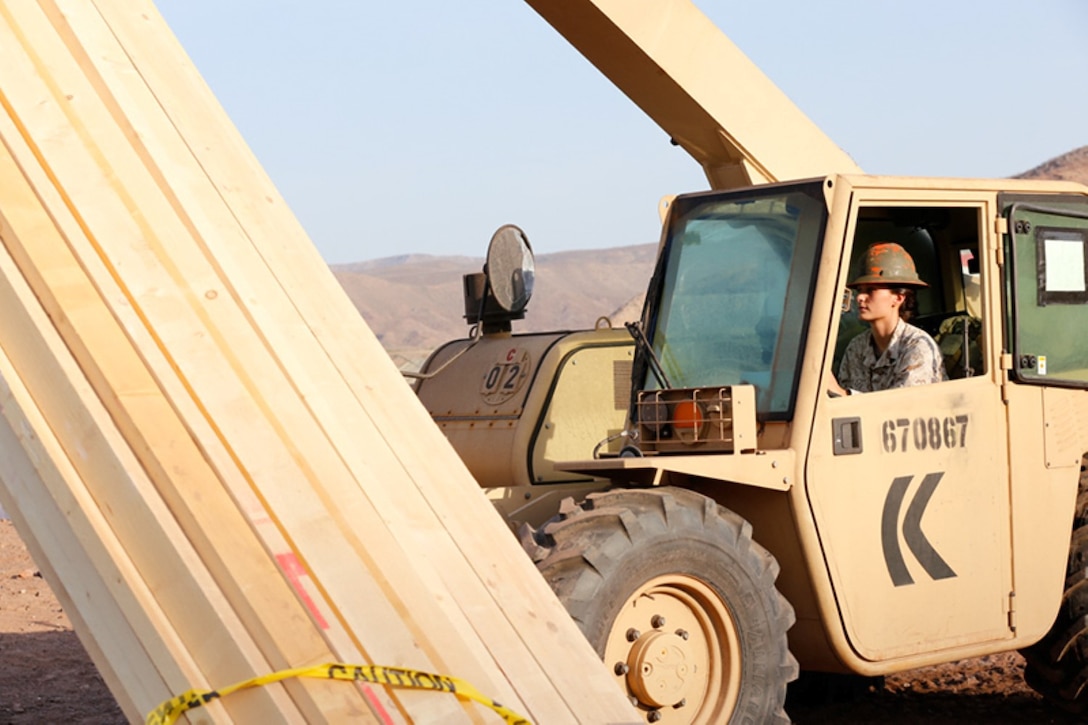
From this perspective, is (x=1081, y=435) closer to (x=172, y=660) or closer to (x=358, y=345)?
(x=358, y=345)

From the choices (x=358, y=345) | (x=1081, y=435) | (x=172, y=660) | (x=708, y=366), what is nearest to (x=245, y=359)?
(x=358, y=345)

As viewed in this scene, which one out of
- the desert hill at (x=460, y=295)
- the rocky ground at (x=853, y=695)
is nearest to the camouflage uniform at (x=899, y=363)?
the rocky ground at (x=853, y=695)

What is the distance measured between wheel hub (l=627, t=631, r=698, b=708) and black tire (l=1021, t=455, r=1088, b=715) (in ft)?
7.03

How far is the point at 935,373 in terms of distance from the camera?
6.94m

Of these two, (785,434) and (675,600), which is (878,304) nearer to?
(785,434)

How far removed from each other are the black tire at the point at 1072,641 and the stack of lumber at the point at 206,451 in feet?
10.2

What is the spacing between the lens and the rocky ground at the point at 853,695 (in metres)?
7.98

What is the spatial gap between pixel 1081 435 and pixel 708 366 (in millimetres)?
1855

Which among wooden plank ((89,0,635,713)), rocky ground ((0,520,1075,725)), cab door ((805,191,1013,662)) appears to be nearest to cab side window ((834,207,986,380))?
cab door ((805,191,1013,662))

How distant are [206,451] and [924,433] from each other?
3273 mm

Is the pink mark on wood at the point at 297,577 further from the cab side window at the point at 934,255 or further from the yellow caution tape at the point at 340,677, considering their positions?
the cab side window at the point at 934,255

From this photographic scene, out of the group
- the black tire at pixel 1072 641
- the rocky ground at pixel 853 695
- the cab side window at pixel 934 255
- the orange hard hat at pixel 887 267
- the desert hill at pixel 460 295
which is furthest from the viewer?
the desert hill at pixel 460 295

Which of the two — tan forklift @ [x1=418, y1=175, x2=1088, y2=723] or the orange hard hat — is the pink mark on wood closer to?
tan forklift @ [x1=418, y1=175, x2=1088, y2=723]

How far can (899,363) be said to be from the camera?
22.8 ft
